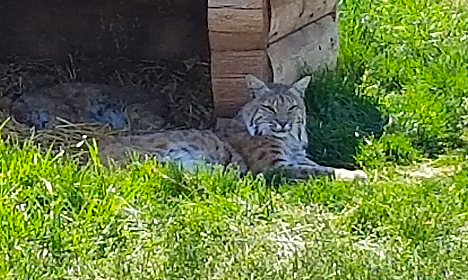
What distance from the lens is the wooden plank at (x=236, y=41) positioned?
203 inches

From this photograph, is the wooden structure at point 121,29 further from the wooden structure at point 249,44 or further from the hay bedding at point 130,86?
the wooden structure at point 249,44

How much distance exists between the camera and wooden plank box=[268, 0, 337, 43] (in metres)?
5.38

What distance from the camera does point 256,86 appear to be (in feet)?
16.8

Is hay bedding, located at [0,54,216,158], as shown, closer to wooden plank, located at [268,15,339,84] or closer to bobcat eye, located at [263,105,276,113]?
wooden plank, located at [268,15,339,84]

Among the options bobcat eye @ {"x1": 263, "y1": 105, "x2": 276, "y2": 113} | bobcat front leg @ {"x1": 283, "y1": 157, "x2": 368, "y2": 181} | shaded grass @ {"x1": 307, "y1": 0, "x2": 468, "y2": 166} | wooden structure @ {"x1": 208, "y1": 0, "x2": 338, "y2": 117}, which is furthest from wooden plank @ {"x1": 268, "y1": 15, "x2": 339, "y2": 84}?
bobcat front leg @ {"x1": 283, "y1": 157, "x2": 368, "y2": 181}

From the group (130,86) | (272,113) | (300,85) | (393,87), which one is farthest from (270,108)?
(130,86)

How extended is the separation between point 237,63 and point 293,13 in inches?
26.0

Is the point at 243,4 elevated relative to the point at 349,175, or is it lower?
elevated

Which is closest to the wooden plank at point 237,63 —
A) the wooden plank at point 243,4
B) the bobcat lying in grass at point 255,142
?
the bobcat lying in grass at point 255,142

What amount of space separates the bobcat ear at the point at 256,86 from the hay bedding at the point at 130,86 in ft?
2.21

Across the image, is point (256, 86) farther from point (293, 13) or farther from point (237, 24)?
point (293, 13)

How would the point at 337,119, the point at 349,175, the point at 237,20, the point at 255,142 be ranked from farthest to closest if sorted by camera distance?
the point at 337,119 → the point at 237,20 → the point at 255,142 → the point at 349,175

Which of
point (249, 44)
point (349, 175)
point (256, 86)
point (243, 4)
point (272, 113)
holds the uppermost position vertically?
point (243, 4)

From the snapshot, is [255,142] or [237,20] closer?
[255,142]
